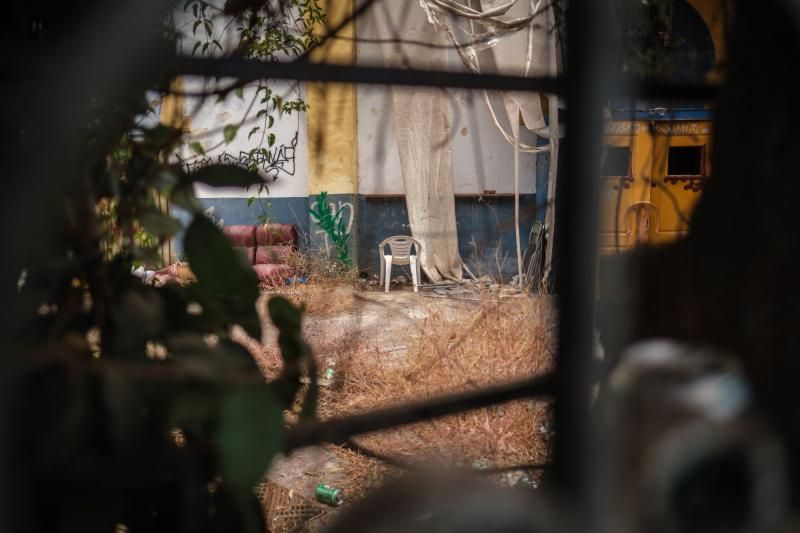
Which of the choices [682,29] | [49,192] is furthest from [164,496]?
[682,29]

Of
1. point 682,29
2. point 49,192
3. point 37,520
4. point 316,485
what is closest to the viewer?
point 49,192

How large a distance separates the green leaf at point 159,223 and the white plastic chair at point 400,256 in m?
6.50

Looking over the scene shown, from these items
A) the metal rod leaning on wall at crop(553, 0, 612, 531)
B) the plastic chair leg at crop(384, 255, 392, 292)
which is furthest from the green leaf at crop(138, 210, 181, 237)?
the plastic chair leg at crop(384, 255, 392, 292)

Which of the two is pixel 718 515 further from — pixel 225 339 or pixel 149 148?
pixel 149 148

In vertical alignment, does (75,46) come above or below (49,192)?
above

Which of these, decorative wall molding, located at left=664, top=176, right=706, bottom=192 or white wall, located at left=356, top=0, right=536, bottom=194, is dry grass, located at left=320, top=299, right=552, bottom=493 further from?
white wall, located at left=356, top=0, right=536, bottom=194

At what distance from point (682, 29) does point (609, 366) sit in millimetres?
5573

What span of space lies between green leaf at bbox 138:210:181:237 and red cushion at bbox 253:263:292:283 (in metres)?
5.62

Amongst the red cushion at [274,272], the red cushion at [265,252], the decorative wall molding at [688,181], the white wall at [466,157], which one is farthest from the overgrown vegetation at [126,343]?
the white wall at [466,157]

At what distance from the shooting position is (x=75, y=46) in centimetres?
46

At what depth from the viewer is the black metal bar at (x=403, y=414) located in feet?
2.02

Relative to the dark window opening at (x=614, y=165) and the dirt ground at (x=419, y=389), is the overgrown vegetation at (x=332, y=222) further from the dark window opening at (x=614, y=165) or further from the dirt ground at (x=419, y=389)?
the dark window opening at (x=614, y=165)

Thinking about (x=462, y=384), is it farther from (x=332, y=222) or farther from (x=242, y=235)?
(x=242, y=235)

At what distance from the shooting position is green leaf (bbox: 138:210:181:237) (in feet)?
2.42
